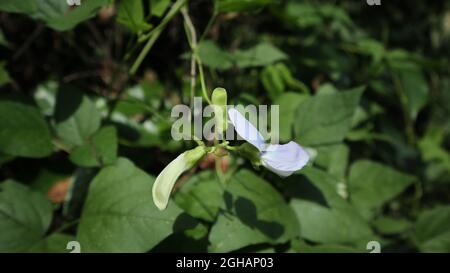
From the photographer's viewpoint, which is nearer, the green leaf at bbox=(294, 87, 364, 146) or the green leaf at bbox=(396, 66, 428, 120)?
the green leaf at bbox=(294, 87, 364, 146)

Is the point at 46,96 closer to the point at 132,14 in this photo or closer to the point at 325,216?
the point at 132,14

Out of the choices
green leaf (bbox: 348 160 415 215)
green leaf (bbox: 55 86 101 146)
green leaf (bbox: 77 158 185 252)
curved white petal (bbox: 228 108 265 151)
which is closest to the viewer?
curved white petal (bbox: 228 108 265 151)

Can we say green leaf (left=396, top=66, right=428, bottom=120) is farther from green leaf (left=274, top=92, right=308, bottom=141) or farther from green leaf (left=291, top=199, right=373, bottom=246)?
green leaf (left=291, top=199, right=373, bottom=246)

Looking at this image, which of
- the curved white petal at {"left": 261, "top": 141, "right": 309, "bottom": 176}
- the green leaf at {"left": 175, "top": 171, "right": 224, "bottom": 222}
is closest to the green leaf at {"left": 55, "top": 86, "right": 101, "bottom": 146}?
the green leaf at {"left": 175, "top": 171, "right": 224, "bottom": 222}

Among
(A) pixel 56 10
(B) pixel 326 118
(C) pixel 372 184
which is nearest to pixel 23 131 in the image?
(A) pixel 56 10

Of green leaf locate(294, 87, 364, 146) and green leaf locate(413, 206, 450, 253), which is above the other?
green leaf locate(294, 87, 364, 146)

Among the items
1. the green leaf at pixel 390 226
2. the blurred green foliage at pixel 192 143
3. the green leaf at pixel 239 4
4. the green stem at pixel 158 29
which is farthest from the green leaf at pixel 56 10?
the green leaf at pixel 390 226

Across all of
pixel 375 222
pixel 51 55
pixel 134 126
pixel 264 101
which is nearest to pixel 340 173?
pixel 375 222

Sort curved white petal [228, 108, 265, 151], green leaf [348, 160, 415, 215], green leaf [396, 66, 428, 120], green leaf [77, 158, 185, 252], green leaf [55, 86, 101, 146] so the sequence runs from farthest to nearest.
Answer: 1. green leaf [396, 66, 428, 120]
2. green leaf [348, 160, 415, 215]
3. green leaf [55, 86, 101, 146]
4. green leaf [77, 158, 185, 252]
5. curved white petal [228, 108, 265, 151]
